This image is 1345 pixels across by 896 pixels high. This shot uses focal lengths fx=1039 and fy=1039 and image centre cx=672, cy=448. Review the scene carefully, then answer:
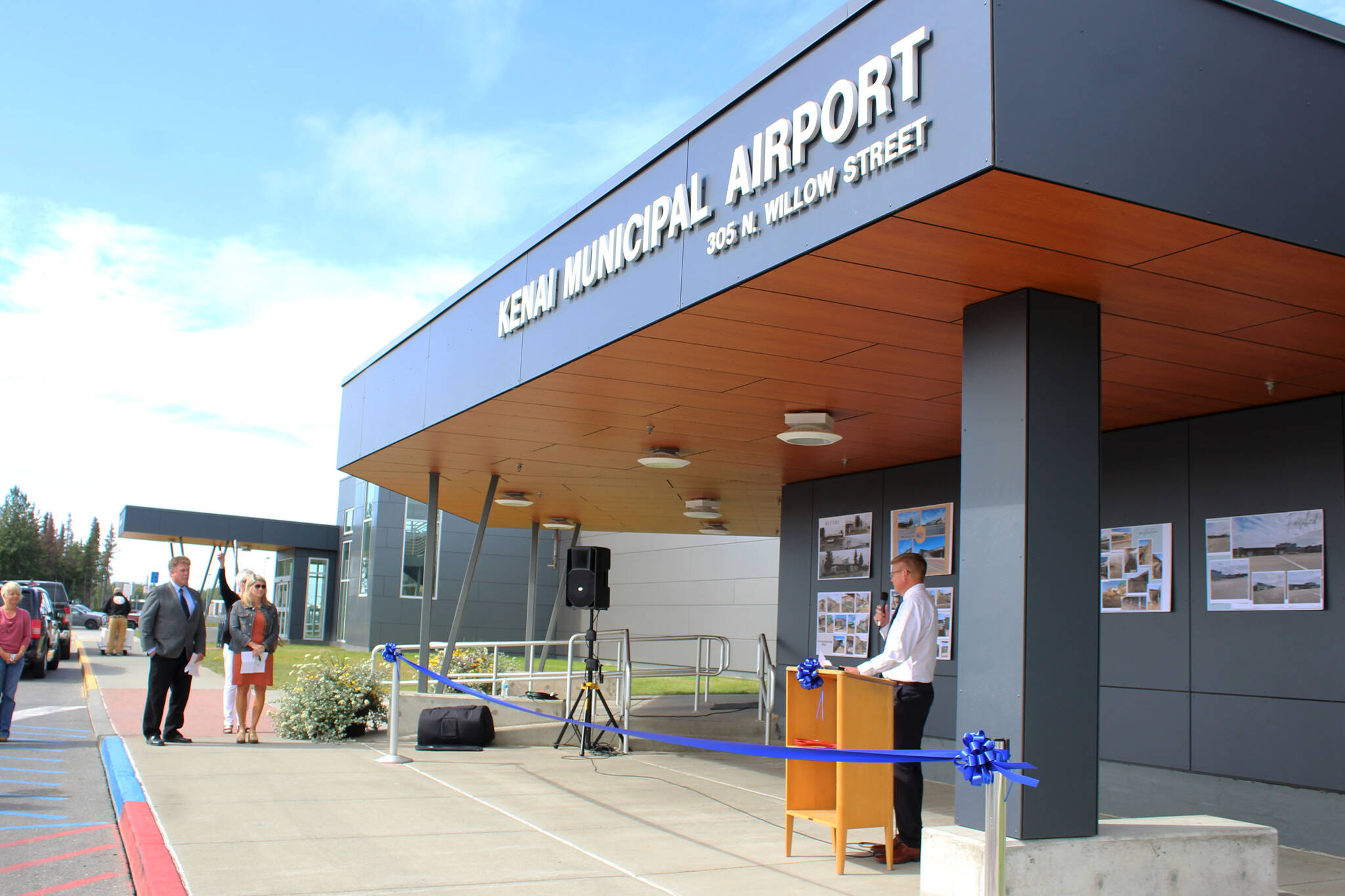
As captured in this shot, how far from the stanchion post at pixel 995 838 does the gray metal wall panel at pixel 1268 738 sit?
416 centimetres

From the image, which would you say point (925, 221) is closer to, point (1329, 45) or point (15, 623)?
point (1329, 45)

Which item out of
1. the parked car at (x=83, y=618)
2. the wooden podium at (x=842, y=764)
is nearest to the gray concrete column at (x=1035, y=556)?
the wooden podium at (x=842, y=764)

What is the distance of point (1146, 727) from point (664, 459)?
17.2 ft

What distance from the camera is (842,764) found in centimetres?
614

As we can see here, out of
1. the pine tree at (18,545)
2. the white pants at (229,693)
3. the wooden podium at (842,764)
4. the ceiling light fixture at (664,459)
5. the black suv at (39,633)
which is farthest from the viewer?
the pine tree at (18,545)

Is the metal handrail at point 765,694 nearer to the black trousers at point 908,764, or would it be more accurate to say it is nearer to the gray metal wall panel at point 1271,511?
the gray metal wall panel at point 1271,511

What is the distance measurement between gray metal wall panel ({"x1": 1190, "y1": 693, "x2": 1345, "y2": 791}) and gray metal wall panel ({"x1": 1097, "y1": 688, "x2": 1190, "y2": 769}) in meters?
0.10

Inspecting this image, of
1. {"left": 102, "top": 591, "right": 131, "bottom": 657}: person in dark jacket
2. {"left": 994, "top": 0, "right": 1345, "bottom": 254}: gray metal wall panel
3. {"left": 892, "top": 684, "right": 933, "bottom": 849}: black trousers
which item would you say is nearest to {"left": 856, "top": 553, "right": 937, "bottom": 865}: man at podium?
{"left": 892, "top": 684, "right": 933, "bottom": 849}: black trousers

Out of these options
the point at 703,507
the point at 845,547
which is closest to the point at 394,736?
the point at 845,547

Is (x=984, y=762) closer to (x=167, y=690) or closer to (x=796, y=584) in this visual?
(x=796, y=584)

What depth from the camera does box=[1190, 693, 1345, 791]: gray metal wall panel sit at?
7078 millimetres

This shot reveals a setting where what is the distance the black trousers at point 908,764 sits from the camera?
658cm

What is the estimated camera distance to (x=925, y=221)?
4820 mm

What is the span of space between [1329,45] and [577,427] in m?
6.85
